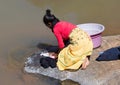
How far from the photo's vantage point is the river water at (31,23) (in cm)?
479

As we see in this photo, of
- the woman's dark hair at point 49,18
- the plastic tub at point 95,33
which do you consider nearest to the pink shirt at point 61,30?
the woman's dark hair at point 49,18

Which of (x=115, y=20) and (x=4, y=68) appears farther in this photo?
(x=115, y=20)

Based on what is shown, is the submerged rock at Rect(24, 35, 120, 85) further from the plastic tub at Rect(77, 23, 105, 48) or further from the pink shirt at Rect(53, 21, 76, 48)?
the pink shirt at Rect(53, 21, 76, 48)

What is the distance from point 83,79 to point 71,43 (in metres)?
0.54

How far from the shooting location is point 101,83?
4039 millimetres

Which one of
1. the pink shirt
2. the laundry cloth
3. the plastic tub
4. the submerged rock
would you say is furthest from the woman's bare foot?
the plastic tub

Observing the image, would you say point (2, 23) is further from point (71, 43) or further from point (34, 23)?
point (71, 43)

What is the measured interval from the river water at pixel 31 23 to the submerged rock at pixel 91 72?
0.10 metres

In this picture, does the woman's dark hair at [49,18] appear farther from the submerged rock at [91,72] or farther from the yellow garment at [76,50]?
the submerged rock at [91,72]

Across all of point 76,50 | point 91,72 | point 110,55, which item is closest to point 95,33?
point 110,55

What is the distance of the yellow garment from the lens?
4.38 metres

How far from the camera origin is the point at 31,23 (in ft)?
21.6

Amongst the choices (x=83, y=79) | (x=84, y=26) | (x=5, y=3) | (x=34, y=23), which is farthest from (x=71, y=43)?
(x=5, y=3)

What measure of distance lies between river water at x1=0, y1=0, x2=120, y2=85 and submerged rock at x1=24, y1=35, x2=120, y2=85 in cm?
10
